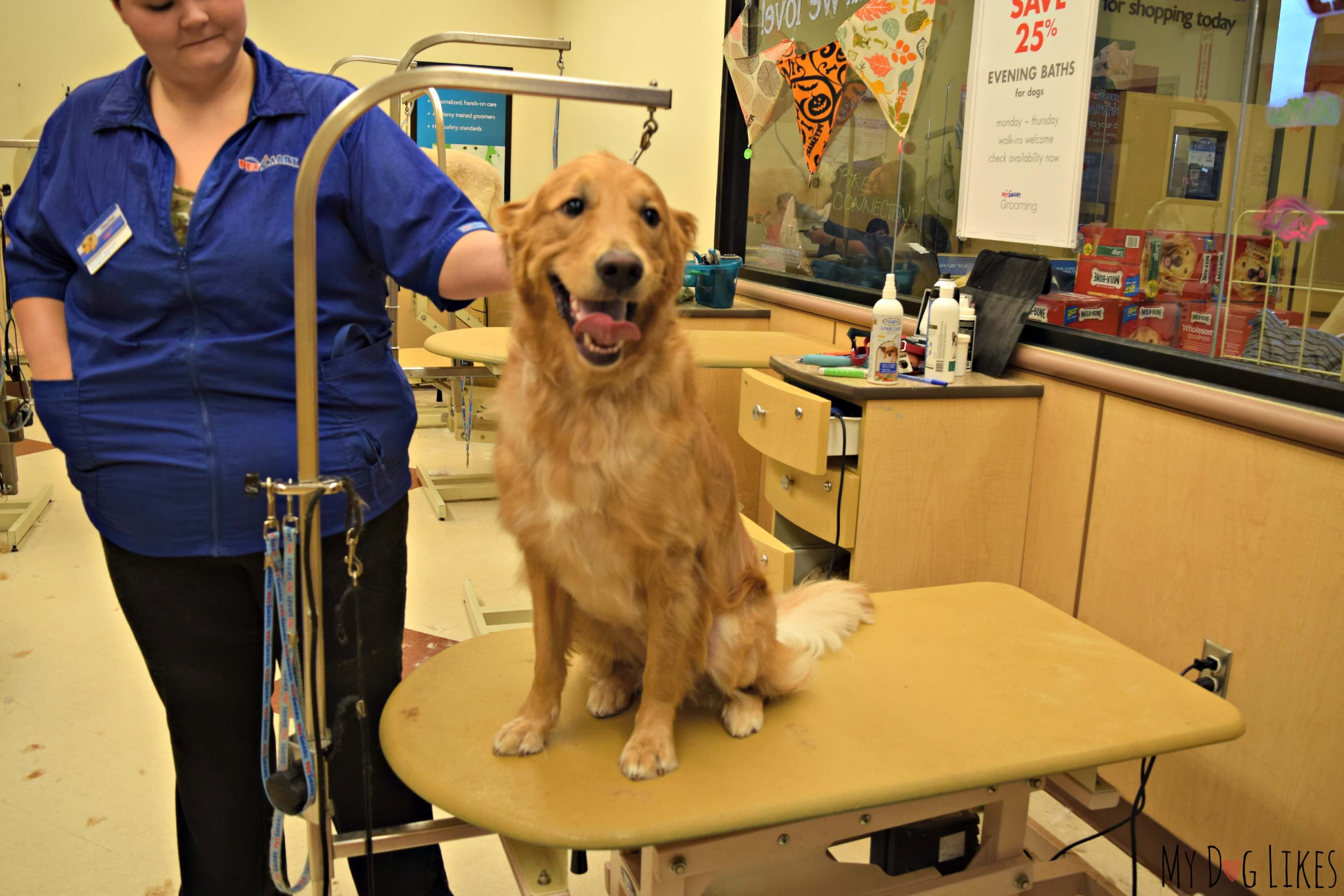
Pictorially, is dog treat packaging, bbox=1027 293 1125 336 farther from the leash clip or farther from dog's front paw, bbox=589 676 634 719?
the leash clip

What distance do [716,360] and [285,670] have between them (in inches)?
71.9

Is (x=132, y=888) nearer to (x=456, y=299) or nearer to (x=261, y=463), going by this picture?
(x=261, y=463)

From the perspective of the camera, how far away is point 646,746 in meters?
1.29

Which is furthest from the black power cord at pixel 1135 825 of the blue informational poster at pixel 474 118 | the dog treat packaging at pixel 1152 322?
the blue informational poster at pixel 474 118

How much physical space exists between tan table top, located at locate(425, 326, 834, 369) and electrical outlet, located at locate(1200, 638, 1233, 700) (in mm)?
1373

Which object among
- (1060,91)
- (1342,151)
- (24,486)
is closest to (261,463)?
(1342,151)

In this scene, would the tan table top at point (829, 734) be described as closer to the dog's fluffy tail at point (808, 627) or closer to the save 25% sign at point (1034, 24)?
the dog's fluffy tail at point (808, 627)

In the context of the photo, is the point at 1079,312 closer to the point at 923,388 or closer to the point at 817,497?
the point at 923,388

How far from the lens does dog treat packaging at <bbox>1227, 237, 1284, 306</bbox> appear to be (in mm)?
2002

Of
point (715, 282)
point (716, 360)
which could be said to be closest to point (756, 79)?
point (715, 282)

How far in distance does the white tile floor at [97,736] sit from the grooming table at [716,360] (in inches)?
4.5

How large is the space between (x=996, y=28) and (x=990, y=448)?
117cm

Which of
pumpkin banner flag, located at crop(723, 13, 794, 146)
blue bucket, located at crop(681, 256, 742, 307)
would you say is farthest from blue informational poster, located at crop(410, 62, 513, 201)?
blue bucket, located at crop(681, 256, 742, 307)

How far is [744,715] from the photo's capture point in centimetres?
138
